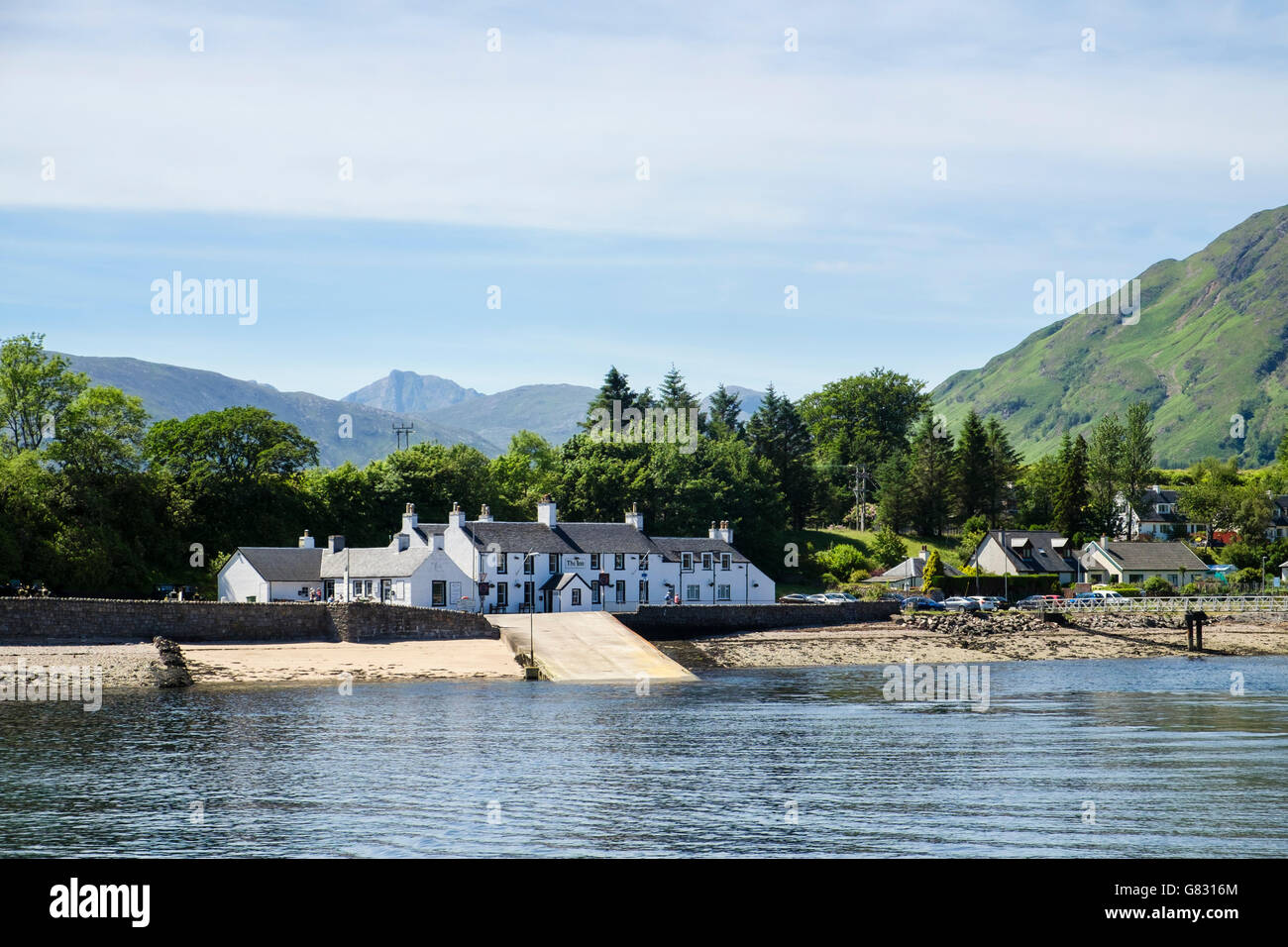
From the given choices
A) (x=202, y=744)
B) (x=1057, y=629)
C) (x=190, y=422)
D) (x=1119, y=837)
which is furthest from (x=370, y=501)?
(x=1119, y=837)

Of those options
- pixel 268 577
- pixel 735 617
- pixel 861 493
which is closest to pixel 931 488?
pixel 861 493

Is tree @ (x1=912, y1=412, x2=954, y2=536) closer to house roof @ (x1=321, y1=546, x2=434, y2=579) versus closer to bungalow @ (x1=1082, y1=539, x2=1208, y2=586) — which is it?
bungalow @ (x1=1082, y1=539, x2=1208, y2=586)

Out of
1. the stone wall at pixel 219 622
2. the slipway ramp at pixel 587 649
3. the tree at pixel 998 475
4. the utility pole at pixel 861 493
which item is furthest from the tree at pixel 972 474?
the stone wall at pixel 219 622

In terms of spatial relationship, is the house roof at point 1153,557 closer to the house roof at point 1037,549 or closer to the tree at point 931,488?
the house roof at point 1037,549

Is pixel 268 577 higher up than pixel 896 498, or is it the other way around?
pixel 896 498

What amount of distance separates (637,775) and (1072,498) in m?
110

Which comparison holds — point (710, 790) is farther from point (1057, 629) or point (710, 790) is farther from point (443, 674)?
point (1057, 629)

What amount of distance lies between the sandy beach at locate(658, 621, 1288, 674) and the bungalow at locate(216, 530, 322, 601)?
85.2 feet

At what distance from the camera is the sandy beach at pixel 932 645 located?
7250 centimetres

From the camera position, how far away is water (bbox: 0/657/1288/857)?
82.6 feet

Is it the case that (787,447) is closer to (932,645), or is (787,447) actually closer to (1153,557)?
(1153,557)

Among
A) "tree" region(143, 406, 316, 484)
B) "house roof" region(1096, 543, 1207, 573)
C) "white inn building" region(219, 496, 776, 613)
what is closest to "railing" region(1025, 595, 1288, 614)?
"house roof" region(1096, 543, 1207, 573)

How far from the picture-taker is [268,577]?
7956 cm
